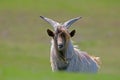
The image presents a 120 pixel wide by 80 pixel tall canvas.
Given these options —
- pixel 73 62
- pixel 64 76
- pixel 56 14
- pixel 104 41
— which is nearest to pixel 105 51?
pixel 104 41

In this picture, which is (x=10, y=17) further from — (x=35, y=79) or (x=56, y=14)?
(x=35, y=79)

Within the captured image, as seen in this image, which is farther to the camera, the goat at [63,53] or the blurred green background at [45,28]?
the blurred green background at [45,28]

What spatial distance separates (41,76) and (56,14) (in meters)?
43.5

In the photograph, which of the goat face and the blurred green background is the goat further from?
the blurred green background

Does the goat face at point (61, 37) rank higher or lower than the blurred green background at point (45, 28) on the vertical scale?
lower

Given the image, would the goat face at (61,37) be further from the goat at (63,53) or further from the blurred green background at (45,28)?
the blurred green background at (45,28)

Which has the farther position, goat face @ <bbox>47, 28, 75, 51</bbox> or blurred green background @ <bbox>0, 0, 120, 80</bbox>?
blurred green background @ <bbox>0, 0, 120, 80</bbox>

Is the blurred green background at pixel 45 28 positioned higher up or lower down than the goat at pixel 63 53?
higher up

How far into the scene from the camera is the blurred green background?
43469mm

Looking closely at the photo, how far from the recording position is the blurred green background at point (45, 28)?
43.5 metres

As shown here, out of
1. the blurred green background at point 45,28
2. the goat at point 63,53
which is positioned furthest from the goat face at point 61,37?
the blurred green background at point 45,28

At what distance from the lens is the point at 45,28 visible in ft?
178

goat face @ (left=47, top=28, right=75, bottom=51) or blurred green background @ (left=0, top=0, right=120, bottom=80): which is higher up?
blurred green background @ (left=0, top=0, right=120, bottom=80)

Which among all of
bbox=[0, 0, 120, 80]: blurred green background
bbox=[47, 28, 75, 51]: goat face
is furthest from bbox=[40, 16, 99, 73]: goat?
bbox=[0, 0, 120, 80]: blurred green background
